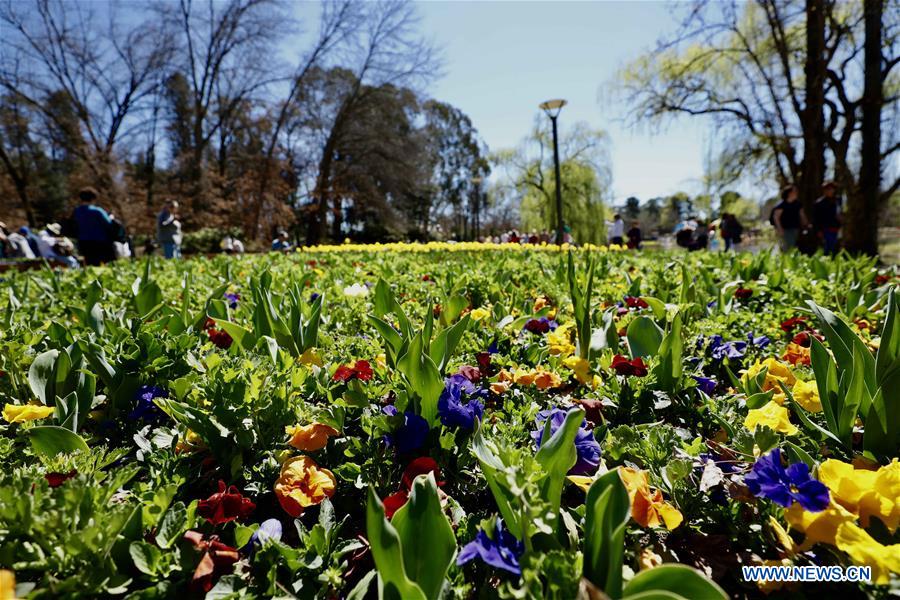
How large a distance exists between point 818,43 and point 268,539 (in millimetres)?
16495

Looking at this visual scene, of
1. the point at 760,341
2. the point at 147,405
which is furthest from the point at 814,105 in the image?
the point at 147,405

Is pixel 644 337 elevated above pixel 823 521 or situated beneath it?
elevated above

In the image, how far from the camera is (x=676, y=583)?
2.15 ft

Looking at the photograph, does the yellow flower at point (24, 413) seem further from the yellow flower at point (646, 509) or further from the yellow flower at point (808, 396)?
the yellow flower at point (808, 396)

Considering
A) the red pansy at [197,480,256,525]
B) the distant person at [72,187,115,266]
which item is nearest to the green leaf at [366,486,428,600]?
the red pansy at [197,480,256,525]

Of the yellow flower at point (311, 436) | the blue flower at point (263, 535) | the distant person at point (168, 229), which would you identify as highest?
the distant person at point (168, 229)

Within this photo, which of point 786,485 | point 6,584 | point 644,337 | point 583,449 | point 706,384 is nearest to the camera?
point 6,584

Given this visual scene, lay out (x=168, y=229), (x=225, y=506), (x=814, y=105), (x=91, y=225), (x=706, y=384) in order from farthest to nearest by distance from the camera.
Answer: (x=814, y=105) → (x=168, y=229) → (x=91, y=225) → (x=706, y=384) → (x=225, y=506)

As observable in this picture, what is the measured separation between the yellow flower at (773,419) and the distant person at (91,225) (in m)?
8.56

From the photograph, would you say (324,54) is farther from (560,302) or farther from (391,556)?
(391,556)

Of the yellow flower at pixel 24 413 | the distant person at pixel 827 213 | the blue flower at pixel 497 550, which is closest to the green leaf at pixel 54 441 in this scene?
the yellow flower at pixel 24 413

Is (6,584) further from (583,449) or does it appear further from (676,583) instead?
(583,449)

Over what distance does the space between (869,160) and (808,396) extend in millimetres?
14989

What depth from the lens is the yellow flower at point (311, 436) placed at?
44.9 inches
